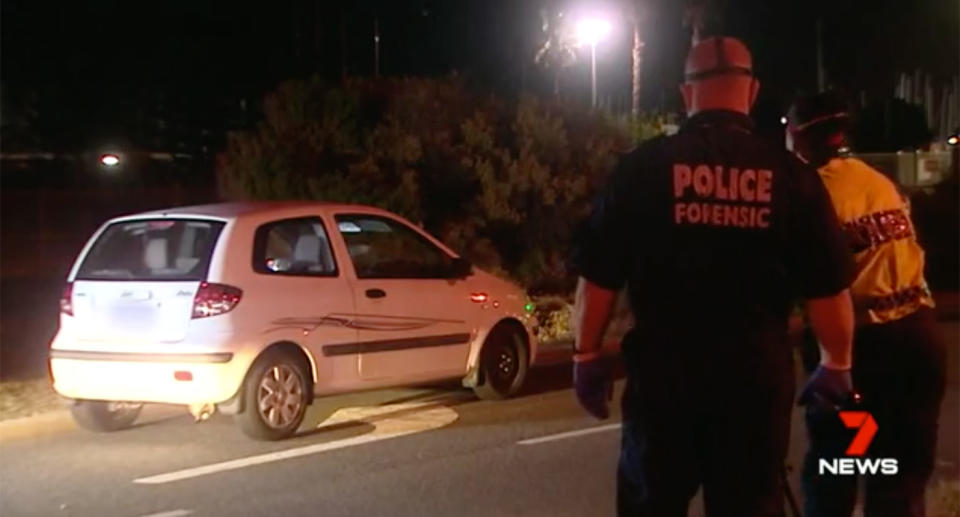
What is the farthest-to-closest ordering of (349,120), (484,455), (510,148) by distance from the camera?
1. (510,148)
2. (349,120)
3. (484,455)

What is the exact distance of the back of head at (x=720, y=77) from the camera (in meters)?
4.05

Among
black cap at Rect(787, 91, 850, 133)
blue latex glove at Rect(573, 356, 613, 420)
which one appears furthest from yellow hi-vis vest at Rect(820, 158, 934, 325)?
blue latex glove at Rect(573, 356, 613, 420)

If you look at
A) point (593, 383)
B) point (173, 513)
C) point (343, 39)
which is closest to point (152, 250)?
point (173, 513)

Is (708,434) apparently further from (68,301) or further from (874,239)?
(68,301)

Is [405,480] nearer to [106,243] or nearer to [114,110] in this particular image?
[106,243]

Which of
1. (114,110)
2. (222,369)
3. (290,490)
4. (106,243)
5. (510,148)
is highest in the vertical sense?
(114,110)

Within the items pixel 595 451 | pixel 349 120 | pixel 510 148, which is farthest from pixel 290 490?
pixel 510 148

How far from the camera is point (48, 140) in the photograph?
150ft

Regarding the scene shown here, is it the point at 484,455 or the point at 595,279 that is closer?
the point at 595,279

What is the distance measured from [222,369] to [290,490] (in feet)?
4.28

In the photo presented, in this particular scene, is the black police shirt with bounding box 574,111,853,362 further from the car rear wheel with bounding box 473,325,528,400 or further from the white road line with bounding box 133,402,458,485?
the car rear wheel with bounding box 473,325,528,400

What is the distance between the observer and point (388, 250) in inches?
435

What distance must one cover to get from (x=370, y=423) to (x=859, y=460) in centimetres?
592

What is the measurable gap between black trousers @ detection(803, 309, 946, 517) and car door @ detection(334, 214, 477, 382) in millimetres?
5330
